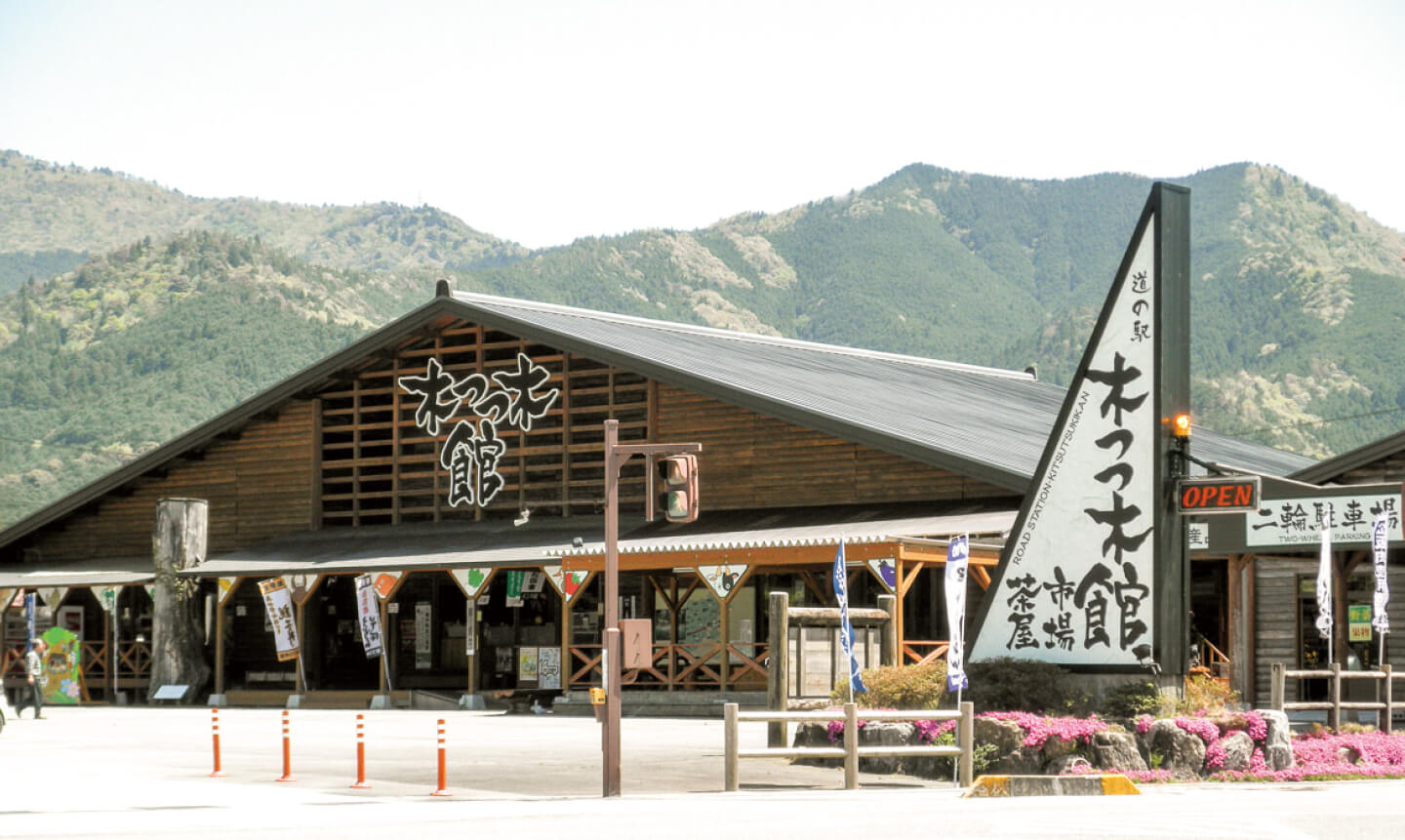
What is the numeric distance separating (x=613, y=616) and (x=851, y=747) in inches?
101

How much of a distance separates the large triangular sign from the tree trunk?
21.7 m

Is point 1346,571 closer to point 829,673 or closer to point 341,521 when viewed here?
point 829,673

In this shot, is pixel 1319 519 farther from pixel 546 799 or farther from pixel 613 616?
pixel 546 799

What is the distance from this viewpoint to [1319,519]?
26.5 m

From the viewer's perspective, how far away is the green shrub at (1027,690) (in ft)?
63.9

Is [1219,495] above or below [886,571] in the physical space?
above

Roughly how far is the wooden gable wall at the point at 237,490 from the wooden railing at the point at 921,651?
15188 millimetres

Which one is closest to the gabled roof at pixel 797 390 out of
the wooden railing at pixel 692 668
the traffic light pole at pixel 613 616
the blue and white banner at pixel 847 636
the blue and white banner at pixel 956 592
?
the wooden railing at pixel 692 668

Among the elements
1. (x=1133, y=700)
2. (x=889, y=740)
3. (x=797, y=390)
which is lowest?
(x=889, y=740)

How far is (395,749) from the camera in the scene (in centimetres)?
2248

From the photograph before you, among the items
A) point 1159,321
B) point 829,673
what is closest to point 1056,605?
point 1159,321

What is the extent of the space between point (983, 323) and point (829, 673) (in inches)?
6092

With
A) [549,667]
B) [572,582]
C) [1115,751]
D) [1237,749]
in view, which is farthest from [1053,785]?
[549,667]

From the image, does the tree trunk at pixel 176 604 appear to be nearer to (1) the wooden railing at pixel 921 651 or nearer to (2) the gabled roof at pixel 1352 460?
(1) the wooden railing at pixel 921 651
